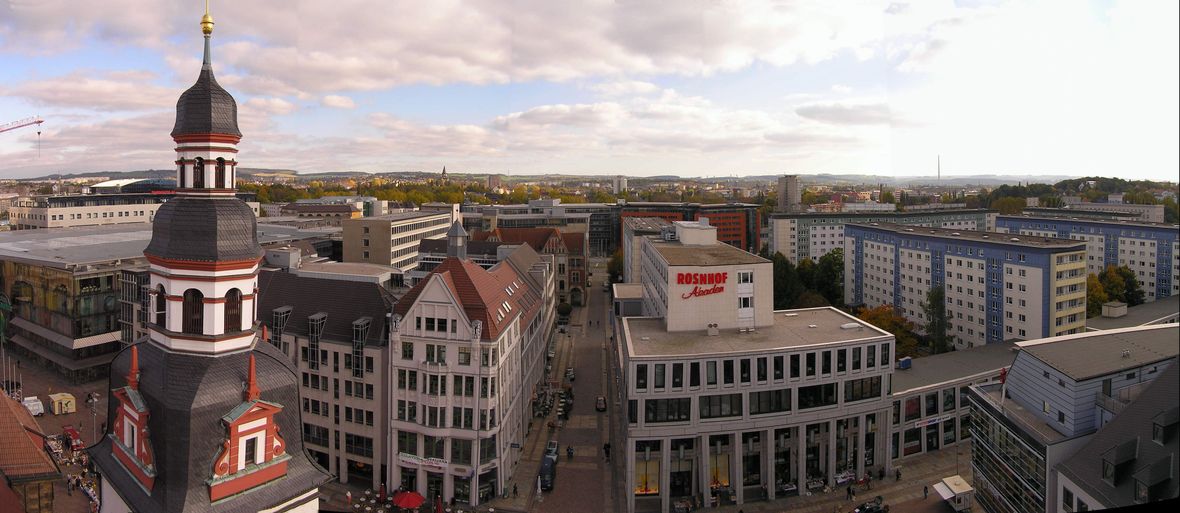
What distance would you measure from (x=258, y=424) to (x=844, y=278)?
6115 cm

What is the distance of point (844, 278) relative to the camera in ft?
221

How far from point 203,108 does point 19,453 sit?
1535 cm

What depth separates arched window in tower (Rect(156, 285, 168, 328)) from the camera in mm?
15862

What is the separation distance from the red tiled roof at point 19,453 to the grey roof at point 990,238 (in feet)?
166

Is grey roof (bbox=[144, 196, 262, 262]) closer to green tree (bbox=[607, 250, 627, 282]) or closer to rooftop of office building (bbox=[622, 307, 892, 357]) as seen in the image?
rooftop of office building (bbox=[622, 307, 892, 357])

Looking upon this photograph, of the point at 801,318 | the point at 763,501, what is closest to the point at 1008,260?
the point at 801,318

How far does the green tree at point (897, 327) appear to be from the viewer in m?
43.8

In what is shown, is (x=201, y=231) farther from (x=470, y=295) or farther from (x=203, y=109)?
(x=470, y=295)

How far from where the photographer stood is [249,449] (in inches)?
604

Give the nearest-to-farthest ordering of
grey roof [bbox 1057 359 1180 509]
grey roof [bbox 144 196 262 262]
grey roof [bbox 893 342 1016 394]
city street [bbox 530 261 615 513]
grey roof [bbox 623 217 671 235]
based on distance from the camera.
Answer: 1. grey roof [bbox 1057 359 1180 509]
2. grey roof [bbox 144 196 262 262]
3. city street [bbox 530 261 615 513]
4. grey roof [bbox 893 342 1016 394]
5. grey roof [bbox 623 217 671 235]

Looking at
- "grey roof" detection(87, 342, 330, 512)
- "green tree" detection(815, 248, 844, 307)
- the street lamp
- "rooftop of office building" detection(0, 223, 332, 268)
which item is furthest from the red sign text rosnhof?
"rooftop of office building" detection(0, 223, 332, 268)

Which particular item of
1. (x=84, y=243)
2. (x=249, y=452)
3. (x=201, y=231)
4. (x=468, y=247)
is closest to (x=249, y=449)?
(x=249, y=452)

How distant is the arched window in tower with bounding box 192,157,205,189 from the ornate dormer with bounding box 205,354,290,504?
4.10 metres

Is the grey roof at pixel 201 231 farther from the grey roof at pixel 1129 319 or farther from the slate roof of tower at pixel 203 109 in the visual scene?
the grey roof at pixel 1129 319
